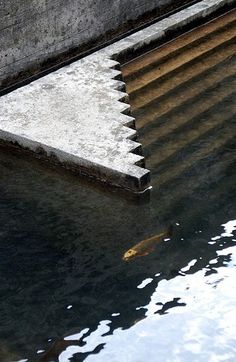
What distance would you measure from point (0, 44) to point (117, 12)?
5.64 ft

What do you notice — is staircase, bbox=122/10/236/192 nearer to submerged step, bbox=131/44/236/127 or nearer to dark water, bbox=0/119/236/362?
submerged step, bbox=131/44/236/127

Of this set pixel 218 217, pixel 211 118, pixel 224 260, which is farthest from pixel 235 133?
pixel 224 260

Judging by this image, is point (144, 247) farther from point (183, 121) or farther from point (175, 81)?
point (175, 81)

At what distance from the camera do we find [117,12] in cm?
853

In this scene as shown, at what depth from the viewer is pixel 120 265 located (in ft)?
17.5

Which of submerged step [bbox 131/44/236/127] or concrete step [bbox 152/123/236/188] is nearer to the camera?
concrete step [bbox 152/123/236/188]

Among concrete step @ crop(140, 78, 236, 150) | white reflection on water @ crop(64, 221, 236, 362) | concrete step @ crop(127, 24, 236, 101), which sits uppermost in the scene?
concrete step @ crop(127, 24, 236, 101)

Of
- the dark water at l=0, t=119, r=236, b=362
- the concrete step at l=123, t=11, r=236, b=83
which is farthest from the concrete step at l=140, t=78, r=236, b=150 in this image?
the concrete step at l=123, t=11, r=236, b=83

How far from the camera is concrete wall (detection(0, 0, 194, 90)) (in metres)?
7.40

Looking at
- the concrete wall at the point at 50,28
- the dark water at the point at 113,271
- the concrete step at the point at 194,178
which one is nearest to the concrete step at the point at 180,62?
the concrete wall at the point at 50,28

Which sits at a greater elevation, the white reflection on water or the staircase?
the staircase

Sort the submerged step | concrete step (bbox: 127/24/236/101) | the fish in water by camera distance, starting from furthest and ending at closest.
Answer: concrete step (bbox: 127/24/236/101), the submerged step, the fish in water

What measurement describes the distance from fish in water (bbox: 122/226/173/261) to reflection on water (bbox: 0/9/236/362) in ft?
0.12

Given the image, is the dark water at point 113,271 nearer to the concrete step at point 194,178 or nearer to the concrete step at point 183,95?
the concrete step at point 194,178
